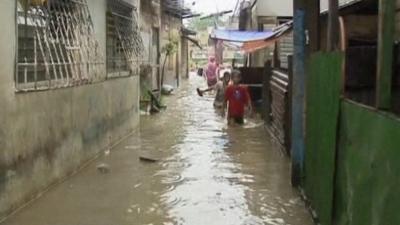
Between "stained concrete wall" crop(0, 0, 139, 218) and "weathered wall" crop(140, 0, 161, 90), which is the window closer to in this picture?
"stained concrete wall" crop(0, 0, 139, 218)

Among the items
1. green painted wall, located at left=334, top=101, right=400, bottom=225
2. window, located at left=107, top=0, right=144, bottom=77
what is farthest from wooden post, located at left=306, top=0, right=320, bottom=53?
window, located at left=107, top=0, right=144, bottom=77

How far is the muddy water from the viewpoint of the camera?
653 centimetres

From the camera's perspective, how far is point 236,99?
14719mm

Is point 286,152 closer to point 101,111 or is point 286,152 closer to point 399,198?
point 101,111

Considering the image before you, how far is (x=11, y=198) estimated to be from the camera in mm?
6391

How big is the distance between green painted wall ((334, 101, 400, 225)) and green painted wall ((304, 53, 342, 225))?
30 centimetres

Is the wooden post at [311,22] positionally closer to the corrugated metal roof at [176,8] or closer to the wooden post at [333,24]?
the wooden post at [333,24]

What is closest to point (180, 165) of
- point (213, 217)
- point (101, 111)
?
point (101, 111)

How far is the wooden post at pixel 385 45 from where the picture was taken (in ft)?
11.5

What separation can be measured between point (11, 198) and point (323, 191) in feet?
10.8

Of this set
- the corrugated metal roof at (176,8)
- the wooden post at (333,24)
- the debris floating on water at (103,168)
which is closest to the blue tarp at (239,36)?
the corrugated metal roof at (176,8)

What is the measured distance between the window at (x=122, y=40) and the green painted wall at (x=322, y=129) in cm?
556

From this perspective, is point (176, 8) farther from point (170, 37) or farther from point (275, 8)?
point (275, 8)

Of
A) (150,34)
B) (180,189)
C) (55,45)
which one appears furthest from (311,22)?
(150,34)
